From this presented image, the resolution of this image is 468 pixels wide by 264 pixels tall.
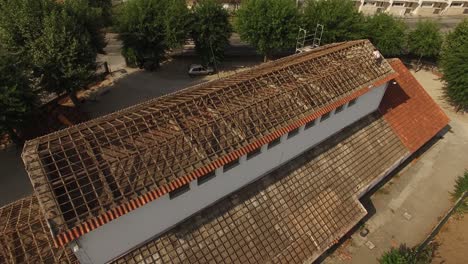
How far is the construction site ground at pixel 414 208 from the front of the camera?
23.1 meters

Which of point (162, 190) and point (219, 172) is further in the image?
point (219, 172)

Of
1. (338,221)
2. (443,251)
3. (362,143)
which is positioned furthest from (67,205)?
(443,251)

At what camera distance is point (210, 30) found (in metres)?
44.0

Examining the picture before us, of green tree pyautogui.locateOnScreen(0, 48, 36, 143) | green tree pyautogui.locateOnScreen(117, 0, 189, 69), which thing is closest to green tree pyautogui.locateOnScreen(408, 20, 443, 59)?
green tree pyautogui.locateOnScreen(117, 0, 189, 69)

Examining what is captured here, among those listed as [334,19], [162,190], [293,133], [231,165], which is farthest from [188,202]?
[334,19]

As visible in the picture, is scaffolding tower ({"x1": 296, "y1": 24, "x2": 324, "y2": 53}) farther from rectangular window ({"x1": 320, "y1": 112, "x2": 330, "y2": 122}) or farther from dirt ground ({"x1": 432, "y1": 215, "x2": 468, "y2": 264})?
dirt ground ({"x1": 432, "y1": 215, "x2": 468, "y2": 264})

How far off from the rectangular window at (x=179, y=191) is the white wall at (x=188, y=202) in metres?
0.18

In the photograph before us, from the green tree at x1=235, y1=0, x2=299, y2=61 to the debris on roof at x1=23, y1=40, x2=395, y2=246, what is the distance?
832 inches

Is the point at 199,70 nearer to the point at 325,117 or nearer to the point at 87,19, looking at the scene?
the point at 87,19

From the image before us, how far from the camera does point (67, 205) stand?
42.7 feet

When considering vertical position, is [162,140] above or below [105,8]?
above

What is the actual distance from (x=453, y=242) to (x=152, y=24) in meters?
41.4

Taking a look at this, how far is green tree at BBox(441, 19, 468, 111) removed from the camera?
35.4 meters

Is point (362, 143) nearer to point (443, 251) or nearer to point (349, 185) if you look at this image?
point (349, 185)
